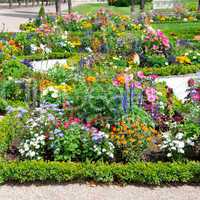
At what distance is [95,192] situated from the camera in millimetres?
5312

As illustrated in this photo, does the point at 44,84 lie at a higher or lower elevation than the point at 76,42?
higher

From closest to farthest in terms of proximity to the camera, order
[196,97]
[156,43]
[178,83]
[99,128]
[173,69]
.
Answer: [99,128] < [196,97] < [178,83] < [173,69] < [156,43]

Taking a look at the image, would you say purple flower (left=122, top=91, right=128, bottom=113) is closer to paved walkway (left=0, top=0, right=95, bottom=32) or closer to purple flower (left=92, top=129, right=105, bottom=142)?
purple flower (left=92, top=129, right=105, bottom=142)

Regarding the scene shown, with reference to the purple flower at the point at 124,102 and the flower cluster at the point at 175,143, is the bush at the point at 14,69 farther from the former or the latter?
the flower cluster at the point at 175,143

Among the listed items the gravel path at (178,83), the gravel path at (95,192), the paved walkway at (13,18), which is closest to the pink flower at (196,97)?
the gravel path at (95,192)

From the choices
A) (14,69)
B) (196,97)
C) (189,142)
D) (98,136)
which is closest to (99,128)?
(98,136)

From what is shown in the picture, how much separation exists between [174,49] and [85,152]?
6739mm

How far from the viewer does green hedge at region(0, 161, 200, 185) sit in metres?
5.42

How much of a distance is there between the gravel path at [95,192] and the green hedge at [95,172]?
0.30 feet

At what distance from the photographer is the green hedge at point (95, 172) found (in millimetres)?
5422

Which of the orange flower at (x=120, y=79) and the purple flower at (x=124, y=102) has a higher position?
the orange flower at (x=120, y=79)

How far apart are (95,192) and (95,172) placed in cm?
24

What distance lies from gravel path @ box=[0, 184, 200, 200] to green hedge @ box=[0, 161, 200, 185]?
0.30ft

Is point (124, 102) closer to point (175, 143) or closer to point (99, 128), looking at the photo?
point (99, 128)
